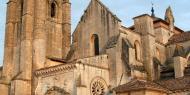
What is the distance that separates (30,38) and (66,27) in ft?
20.4

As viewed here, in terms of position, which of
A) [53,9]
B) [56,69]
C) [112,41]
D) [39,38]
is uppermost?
[53,9]

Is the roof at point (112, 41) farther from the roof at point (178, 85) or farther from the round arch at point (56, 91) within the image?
the roof at point (178, 85)

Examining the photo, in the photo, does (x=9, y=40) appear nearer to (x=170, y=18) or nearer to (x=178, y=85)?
(x=170, y=18)

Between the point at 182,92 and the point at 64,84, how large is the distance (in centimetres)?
1131

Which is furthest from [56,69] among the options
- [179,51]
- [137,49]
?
[179,51]

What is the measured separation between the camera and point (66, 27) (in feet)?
154

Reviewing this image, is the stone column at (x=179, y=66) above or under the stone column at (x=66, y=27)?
under

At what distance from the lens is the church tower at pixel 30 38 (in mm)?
40594

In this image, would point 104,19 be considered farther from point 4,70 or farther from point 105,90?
point 4,70

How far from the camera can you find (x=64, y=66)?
114 feet

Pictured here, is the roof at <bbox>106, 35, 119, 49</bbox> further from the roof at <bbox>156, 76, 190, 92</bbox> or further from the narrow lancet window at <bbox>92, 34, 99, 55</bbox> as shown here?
the roof at <bbox>156, 76, 190, 92</bbox>

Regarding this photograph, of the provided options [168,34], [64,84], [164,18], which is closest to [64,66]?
[64,84]

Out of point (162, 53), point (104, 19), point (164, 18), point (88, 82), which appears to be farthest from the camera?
point (164, 18)

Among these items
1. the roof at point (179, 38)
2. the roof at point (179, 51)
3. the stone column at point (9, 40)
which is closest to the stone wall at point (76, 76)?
the roof at point (179, 51)
